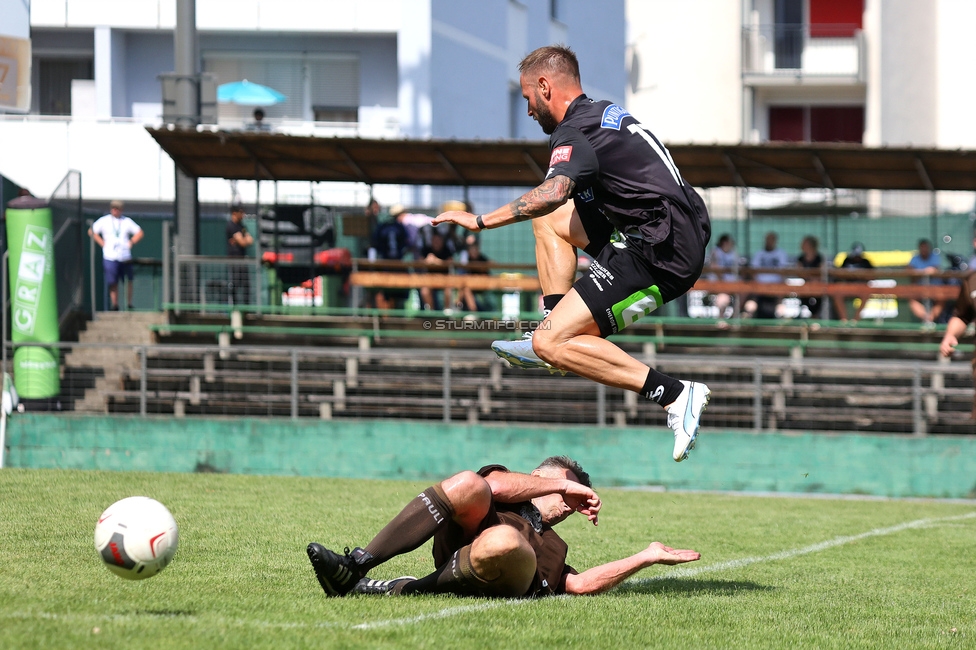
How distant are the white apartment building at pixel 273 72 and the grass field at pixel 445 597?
16.9m

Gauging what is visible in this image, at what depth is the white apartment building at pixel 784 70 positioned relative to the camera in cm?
3447

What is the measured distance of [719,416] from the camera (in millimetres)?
14312

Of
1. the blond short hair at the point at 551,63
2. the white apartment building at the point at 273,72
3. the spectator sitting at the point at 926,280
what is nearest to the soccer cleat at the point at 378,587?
the blond short hair at the point at 551,63

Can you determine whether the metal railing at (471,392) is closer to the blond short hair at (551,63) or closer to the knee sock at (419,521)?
the blond short hair at (551,63)

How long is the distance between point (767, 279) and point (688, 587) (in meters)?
13.2

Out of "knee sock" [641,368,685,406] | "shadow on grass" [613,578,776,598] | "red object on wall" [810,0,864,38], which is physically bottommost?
"shadow on grass" [613,578,776,598]

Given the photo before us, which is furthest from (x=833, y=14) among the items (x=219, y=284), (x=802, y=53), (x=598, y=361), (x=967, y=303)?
(x=598, y=361)

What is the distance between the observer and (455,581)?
18.9 feet

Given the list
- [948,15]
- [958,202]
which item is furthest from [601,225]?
[948,15]

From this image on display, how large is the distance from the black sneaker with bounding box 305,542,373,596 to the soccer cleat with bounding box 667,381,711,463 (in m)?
1.84

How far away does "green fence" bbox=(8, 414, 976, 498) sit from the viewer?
14.2 m

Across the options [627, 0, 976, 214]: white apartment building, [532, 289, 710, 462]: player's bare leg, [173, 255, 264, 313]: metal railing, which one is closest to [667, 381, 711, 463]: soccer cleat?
[532, 289, 710, 462]: player's bare leg

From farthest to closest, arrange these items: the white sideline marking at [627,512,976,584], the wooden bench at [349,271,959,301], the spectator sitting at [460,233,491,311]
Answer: the spectator sitting at [460,233,491,311] → the wooden bench at [349,271,959,301] → the white sideline marking at [627,512,976,584]

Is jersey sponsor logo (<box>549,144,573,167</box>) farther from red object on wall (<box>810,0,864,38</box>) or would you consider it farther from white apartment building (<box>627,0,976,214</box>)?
red object on wall (<box>810,0,864,38</box>)
